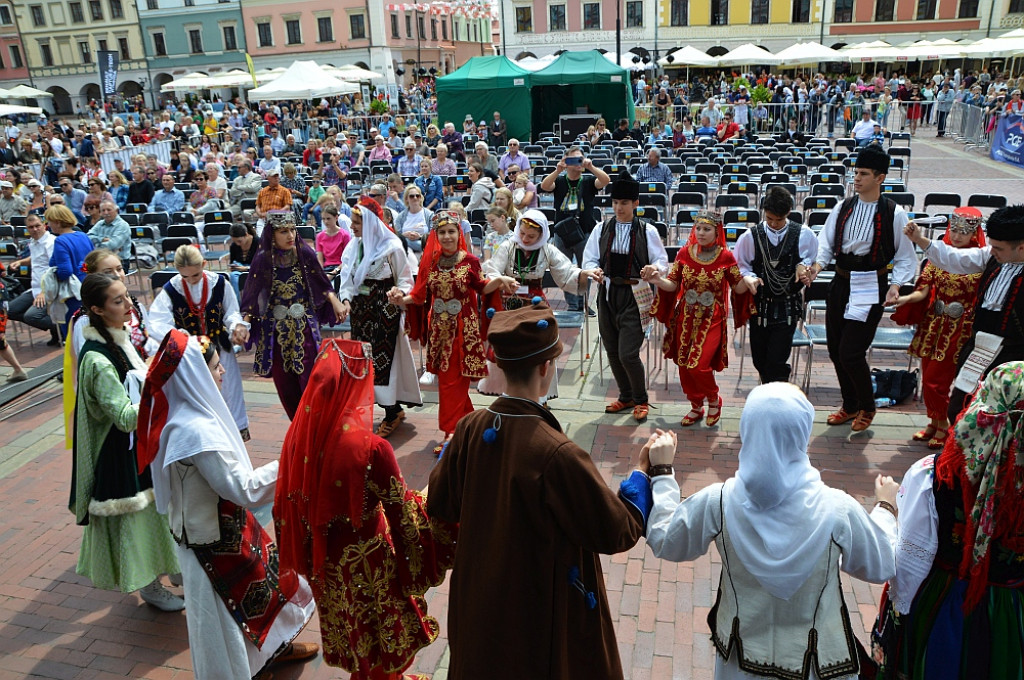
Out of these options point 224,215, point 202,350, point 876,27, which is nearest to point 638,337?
point 202,350

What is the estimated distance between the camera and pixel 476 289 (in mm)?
6008

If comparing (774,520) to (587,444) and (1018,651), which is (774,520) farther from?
(587,444)

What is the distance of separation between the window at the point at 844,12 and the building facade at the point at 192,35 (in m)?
40.4

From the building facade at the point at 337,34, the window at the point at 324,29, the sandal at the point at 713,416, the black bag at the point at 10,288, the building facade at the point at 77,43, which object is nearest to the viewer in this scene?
the sandal at the point at 713,416

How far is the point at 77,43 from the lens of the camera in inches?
2322

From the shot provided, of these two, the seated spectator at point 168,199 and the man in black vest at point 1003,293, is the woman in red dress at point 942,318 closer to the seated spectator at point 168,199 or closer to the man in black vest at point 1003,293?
the man in black vest at point 1003,293

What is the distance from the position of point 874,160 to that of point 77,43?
2678 inches

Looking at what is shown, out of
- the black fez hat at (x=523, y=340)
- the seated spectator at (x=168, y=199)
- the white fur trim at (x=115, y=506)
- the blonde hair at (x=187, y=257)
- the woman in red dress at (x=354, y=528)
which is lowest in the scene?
the seated spectator at (x=168, y=199)

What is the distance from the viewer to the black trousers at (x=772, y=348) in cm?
603

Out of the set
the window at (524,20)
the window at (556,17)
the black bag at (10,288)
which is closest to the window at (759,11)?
the window at (556,17)

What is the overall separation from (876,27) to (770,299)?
50.2 meters

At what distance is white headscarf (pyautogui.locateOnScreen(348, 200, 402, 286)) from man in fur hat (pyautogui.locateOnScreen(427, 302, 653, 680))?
3776 millimetres

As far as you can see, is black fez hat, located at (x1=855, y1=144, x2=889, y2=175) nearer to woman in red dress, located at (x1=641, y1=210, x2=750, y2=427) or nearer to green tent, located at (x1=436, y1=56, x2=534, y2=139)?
woman in red dress, located at (x1=641, y1=210, x2=750, y2=427)

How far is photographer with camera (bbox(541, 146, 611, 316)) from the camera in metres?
8.99
